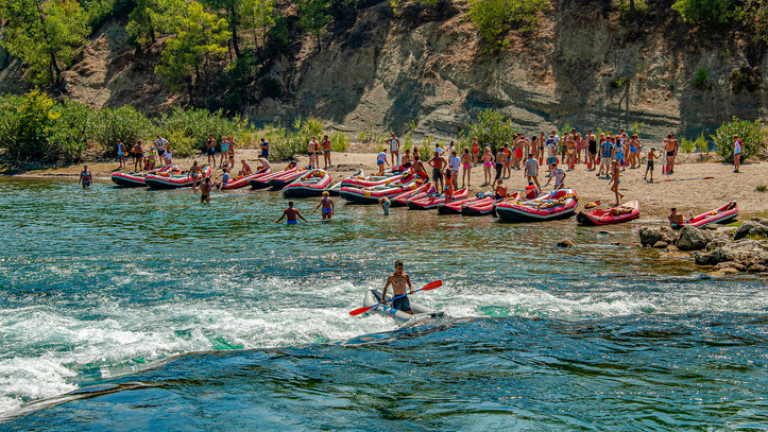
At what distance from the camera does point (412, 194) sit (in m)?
23.5

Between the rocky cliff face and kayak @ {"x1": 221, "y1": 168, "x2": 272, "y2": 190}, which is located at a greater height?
the rocky cliff face

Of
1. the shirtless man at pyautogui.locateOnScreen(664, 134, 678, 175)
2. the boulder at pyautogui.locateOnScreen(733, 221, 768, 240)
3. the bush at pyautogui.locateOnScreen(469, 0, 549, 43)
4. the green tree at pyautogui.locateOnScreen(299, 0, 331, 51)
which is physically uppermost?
the green tree at pyautogui.locateOnScreen(299, 0, 331, 51)

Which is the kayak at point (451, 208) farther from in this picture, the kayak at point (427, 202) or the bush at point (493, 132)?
the bush at point (493, 132)

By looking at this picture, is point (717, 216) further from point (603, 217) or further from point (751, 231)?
point (603, 217)

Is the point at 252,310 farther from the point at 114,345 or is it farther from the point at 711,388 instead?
the point at 711,388

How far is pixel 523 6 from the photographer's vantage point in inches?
1569

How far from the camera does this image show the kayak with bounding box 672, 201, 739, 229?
1733 cm

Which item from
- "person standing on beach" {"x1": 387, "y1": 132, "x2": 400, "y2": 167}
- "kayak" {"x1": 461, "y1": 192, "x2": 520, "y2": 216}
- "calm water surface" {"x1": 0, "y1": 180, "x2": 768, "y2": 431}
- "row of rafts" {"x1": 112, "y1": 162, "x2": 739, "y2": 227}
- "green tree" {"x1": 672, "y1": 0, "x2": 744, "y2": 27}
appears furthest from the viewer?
"green tree" {"x1": 672, "y1": 0, "x2": 744, "y2": 27}

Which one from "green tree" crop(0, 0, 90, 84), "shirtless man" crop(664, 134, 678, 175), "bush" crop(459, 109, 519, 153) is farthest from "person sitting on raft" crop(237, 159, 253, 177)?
"green tree" crop(0, 0, 90, 84)

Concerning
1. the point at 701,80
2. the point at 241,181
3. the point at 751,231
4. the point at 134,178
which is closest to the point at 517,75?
the point at 701,80

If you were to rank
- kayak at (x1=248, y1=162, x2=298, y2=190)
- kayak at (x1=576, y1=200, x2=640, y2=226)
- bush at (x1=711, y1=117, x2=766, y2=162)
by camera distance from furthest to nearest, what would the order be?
kayak at (x1=248, y1=162, x2=298, y2=190) → bush at (x1=711, y1=117, x2=766, y2=162) → kayak at (x1=576, y1=200, x2=640, y2=226)

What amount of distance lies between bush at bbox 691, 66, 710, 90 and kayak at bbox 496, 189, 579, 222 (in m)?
18.8

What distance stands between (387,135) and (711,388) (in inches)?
1329

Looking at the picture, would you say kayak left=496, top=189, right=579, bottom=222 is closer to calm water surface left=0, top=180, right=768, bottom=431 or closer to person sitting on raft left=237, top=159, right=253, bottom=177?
calm water surface left=0, top=180, right=768, bottom=431
